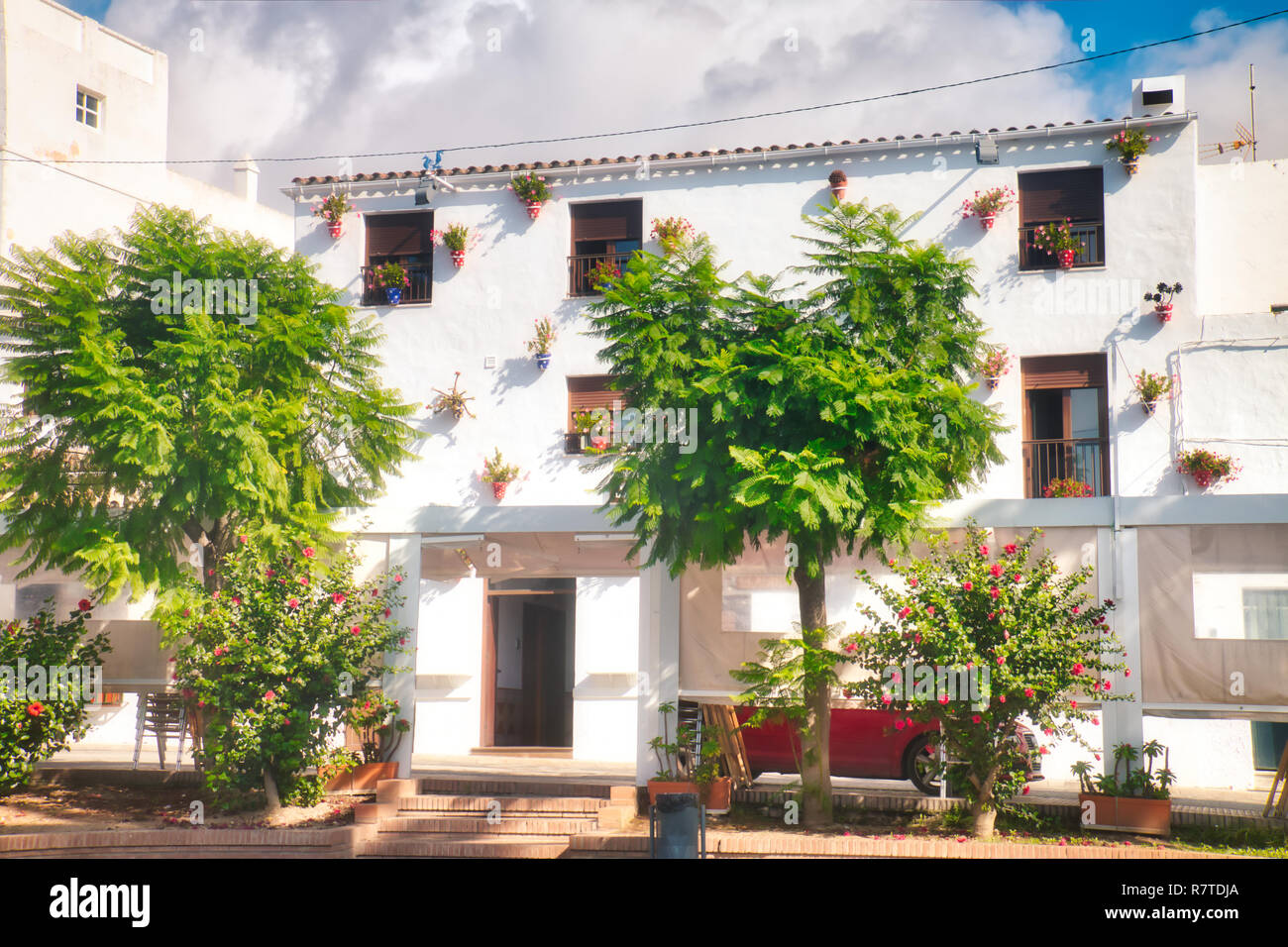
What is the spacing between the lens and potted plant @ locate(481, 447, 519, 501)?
19.1 meters

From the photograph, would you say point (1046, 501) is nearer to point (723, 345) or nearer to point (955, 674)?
point (955, 674)

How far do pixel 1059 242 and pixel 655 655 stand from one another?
992cm

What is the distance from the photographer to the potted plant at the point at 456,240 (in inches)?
790

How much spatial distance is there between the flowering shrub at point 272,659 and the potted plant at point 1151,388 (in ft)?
37.7

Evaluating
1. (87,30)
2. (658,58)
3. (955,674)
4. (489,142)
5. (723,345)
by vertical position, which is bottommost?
(955,674)

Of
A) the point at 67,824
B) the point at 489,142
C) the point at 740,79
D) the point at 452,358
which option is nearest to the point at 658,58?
the point at 740,79

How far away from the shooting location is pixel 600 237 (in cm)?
1983

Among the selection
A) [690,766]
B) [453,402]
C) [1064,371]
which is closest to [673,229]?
[453,402]

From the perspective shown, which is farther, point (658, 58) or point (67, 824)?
point (658, 58)

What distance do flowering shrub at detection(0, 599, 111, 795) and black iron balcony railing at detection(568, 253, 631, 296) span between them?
9.71m

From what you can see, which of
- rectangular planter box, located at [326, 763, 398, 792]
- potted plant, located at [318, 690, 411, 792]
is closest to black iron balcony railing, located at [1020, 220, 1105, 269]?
potted plant, located at [318, 690, 411, 792]

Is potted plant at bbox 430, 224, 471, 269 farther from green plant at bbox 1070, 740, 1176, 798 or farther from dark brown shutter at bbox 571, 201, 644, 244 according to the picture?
green plant at bbox 1070, 740, 1176, 798
